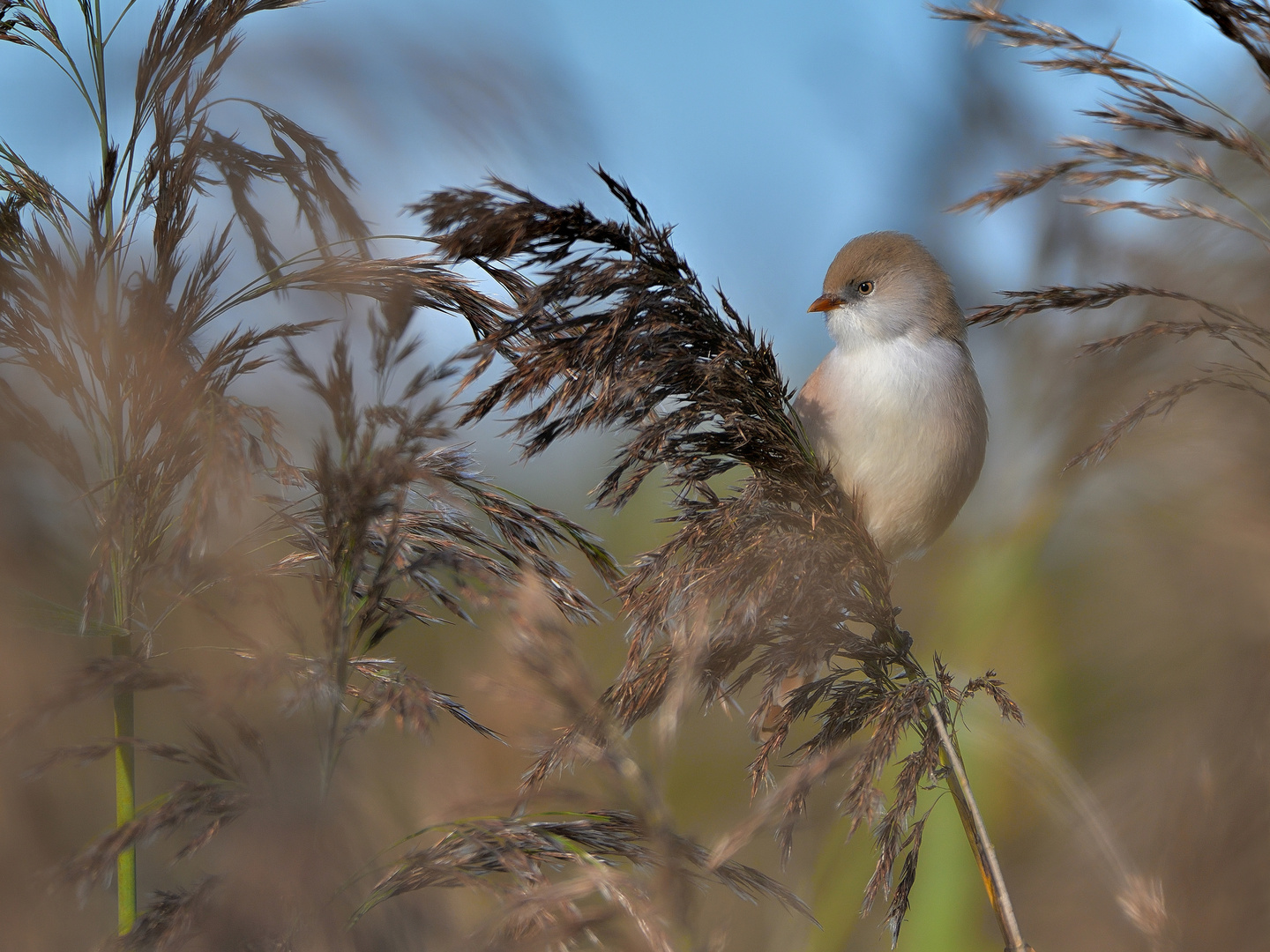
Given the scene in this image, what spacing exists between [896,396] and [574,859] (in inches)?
47.6

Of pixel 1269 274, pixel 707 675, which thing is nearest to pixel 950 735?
pixel 707 675

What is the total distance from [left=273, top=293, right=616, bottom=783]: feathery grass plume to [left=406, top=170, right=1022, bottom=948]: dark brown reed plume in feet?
0.40

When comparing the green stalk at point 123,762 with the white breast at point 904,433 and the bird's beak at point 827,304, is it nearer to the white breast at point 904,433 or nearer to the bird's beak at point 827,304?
the white breast at point 904,433

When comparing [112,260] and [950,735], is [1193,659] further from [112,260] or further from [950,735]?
[112,260]

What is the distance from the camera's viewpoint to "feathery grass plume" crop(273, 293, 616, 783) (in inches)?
44.8

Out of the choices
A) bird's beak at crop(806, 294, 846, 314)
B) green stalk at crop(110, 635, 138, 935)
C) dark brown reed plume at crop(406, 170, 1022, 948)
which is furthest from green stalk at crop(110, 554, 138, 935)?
bird's beak at crop(806, 294, 846, 314)

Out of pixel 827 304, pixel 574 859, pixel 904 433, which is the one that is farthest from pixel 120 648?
pixel 827 304

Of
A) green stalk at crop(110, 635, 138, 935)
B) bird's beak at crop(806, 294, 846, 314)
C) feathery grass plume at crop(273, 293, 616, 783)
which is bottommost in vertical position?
green stalk at crop(110, 635, 138, 935)

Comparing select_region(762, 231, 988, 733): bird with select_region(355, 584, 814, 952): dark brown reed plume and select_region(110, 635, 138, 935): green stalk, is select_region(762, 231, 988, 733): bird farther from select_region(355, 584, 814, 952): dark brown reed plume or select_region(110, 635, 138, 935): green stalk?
select_region(110, 635, 138, 935): green stalk

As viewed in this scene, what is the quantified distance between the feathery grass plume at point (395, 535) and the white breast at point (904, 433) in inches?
28.3

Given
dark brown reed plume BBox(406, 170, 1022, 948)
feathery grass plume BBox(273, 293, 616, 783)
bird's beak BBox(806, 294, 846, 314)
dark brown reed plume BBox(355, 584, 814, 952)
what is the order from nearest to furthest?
dark brown reed plume BBox(355, 584, 814, 952) → feathery grass plume BBox(273, 293, 616, 783) → dark brown reed plume BBox(406, 170, 1022, 948) → bird's beak BBox(806, 294, 846, 314)

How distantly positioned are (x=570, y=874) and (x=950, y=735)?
0.60 m

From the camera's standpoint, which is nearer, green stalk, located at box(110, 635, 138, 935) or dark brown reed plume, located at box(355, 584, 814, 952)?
dark brown reed plume, located at box(355, 584, 814, 952)

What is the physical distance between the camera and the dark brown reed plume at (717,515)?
1358 millimetres
